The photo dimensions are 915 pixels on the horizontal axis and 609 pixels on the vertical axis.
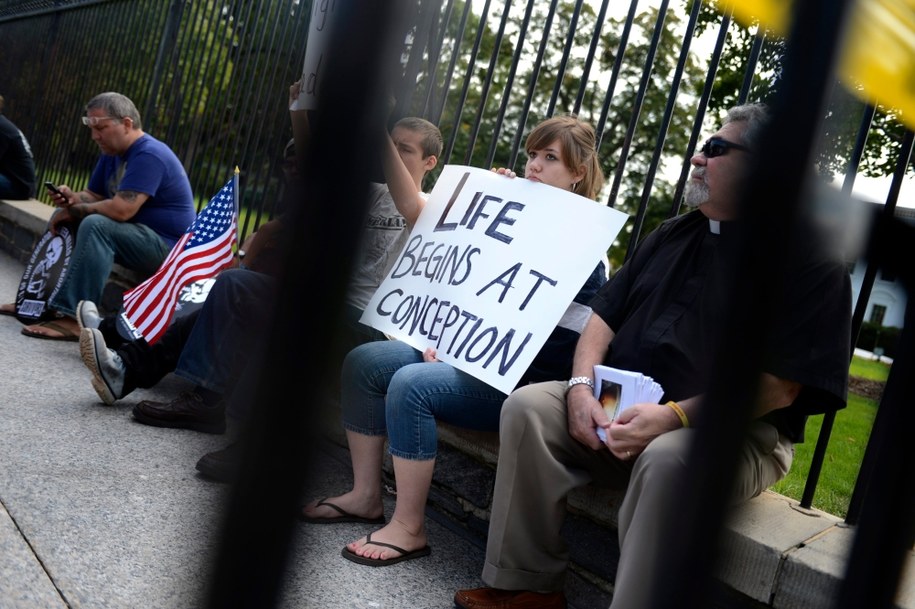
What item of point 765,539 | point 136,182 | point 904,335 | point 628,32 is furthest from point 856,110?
point 136,182

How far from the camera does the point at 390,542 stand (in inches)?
107

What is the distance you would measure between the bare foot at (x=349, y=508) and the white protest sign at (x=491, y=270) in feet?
1.88

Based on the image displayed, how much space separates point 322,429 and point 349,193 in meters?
0.13

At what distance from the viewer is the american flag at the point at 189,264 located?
413 centimetres

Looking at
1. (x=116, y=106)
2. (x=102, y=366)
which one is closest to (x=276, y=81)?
(x=116, y=106)

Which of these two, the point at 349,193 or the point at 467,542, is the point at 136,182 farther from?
the point at 349,193

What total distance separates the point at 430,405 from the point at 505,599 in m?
0.65

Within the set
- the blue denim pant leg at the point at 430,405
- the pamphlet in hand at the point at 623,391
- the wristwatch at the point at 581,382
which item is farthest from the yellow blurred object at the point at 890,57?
the blue denim pant leg at the point at 430,405

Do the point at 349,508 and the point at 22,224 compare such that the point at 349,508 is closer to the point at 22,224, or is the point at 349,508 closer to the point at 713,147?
the point at 713,147

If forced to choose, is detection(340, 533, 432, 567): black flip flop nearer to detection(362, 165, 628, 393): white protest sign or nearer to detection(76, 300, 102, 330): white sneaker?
detection(362, 165, 628, 393): white protest sign

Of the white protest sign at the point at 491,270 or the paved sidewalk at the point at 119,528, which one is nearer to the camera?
the paved sidewalk at the point at 119,528

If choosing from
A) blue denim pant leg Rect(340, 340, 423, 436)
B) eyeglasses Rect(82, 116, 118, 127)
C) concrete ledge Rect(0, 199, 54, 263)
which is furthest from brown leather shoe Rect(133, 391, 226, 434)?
concrete ledge Rect(0, 199, 54, 263)

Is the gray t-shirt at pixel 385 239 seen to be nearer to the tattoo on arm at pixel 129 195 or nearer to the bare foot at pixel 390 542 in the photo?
the bare foot at pixel 390 542

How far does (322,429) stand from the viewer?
47 cm
